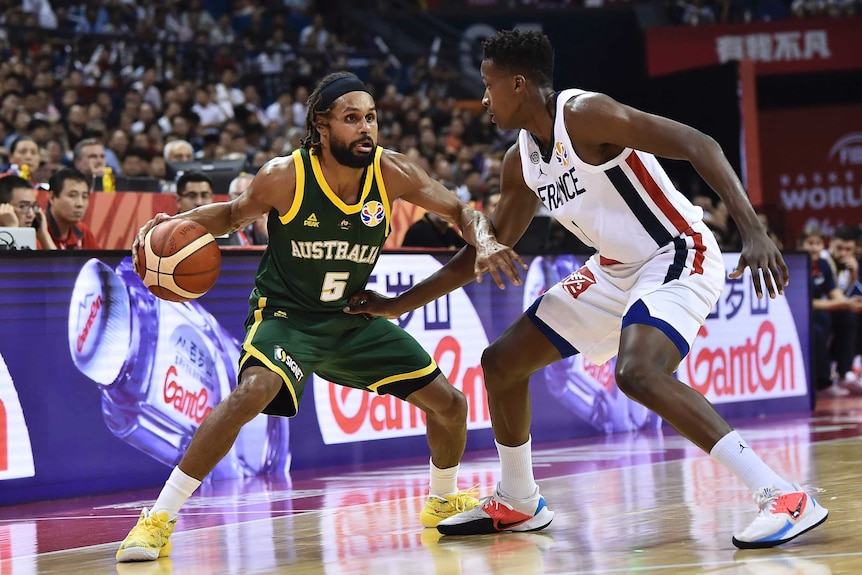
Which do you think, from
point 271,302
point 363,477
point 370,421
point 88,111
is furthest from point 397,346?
point 88,111

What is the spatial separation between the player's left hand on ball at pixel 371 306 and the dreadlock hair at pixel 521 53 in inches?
44.4

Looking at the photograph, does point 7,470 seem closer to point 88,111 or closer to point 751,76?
point 88,111

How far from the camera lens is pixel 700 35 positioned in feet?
67.3

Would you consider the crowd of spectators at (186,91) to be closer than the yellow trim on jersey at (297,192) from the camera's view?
No

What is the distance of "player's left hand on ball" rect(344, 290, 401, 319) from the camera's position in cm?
512

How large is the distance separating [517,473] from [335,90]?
1.78m

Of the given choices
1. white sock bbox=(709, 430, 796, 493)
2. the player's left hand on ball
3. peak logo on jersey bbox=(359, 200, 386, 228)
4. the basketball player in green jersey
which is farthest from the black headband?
white sock bbox=(709, 430, 796, 493)

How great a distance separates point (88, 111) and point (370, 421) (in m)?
7.24

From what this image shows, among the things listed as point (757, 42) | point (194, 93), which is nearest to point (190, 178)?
point (194, 93)

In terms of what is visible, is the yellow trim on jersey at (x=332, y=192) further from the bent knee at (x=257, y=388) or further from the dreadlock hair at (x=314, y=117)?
the bent knee at (x=257, y=388)

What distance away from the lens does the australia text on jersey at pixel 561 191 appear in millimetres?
4627

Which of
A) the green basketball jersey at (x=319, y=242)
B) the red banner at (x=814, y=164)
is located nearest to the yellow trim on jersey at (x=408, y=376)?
the green basketball jersey at (x=319, y=242)

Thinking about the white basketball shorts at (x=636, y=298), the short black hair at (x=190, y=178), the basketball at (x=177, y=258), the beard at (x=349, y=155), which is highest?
the short black hair at (x=190, y=178)

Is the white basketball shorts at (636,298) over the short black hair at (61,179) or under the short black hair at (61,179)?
under
